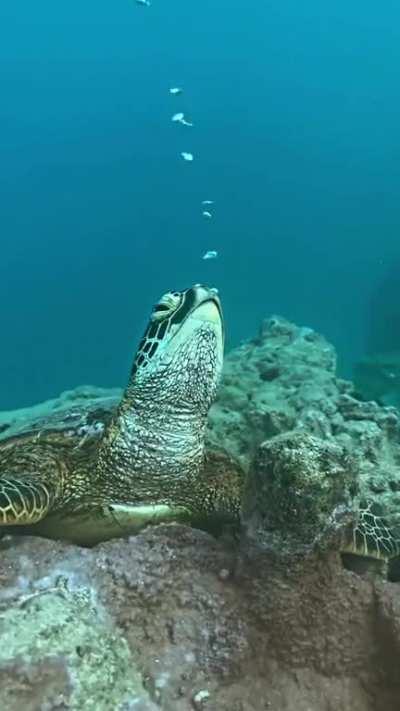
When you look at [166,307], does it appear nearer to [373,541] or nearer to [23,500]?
[23,500]

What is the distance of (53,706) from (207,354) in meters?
1.88

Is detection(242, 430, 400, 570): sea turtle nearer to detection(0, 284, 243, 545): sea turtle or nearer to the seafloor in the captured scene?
the seafloor

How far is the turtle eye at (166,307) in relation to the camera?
359 centimetres

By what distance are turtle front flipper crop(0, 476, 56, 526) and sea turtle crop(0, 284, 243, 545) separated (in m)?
0.03

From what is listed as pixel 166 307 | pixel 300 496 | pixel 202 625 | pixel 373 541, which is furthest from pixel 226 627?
pixel 166 307

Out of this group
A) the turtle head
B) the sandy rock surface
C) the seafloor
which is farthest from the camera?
the turtle head

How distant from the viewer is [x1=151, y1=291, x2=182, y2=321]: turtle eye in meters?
3.59

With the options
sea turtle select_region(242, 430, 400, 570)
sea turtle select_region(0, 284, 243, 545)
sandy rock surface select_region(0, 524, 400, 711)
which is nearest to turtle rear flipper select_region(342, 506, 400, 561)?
sandy rock surface select_region(0, 524, 400, 711)

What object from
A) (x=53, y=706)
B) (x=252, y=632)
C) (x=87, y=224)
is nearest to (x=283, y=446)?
(x=252, y=632)

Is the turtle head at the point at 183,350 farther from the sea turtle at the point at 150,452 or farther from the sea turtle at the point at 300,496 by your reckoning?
the sea turtle at the point at 300,496

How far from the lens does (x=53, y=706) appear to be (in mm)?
2184

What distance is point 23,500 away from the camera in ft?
10.3

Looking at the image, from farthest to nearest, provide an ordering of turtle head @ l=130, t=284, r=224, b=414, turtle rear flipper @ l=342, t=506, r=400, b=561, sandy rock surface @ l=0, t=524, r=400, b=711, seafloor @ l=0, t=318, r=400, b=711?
turtle head @ l=130, t=284, r=224, b=414
turtle rear flipper @ l=342, t=506, r=400, b=561
sandy rock surface @ l=0, t=524, r=400, b=711
seafloor @ l=0, t=318, r=400, b=711

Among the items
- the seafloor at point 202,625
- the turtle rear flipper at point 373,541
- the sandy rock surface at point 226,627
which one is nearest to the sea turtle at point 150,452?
the seafloor at point 202,625
